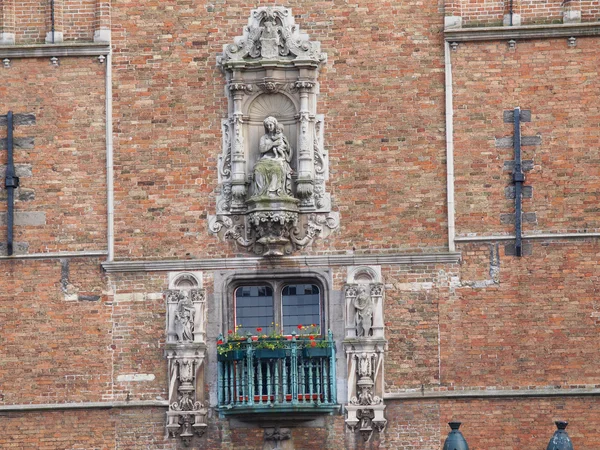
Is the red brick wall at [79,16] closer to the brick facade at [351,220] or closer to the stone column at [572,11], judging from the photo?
the brick facade at [351,220]

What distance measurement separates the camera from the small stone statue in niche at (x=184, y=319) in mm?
30719

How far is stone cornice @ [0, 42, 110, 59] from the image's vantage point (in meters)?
31.5

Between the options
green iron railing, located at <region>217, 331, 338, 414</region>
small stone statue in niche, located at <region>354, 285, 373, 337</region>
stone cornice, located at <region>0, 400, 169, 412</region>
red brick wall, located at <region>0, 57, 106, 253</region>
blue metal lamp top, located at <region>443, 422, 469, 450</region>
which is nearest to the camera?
blue metal lamp top, located at <region>443, 422, 469, 450</region>

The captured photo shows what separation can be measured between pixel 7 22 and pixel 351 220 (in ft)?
21.3

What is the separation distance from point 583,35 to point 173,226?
7160 millimetres

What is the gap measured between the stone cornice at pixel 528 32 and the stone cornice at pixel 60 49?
563 centimetres

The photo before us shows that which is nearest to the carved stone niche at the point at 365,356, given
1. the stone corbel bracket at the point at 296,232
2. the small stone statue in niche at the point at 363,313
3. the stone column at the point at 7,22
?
the small stone statue in niche at the point at 363,313

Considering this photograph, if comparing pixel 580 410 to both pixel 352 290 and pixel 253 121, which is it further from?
pixel 253 121

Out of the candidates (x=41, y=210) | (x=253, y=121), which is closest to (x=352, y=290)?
(x=253, y=121)

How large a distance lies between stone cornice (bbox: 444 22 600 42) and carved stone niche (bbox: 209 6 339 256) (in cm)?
236

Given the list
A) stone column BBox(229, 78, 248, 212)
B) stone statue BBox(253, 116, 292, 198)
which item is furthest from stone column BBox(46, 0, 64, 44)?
stone statue BBox(253, 116, 292, 198)

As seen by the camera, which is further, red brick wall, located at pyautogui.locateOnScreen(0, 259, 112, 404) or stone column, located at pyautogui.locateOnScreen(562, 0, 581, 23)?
stone column, located at pyautogui.locateOnScreen(562, 0, 581, 23)

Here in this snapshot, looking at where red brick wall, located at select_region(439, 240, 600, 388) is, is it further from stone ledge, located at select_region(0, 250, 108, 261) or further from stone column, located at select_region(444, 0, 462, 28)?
stone ledge, located at select_region(0, 250, 108, 261)

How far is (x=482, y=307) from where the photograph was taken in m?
30.6
